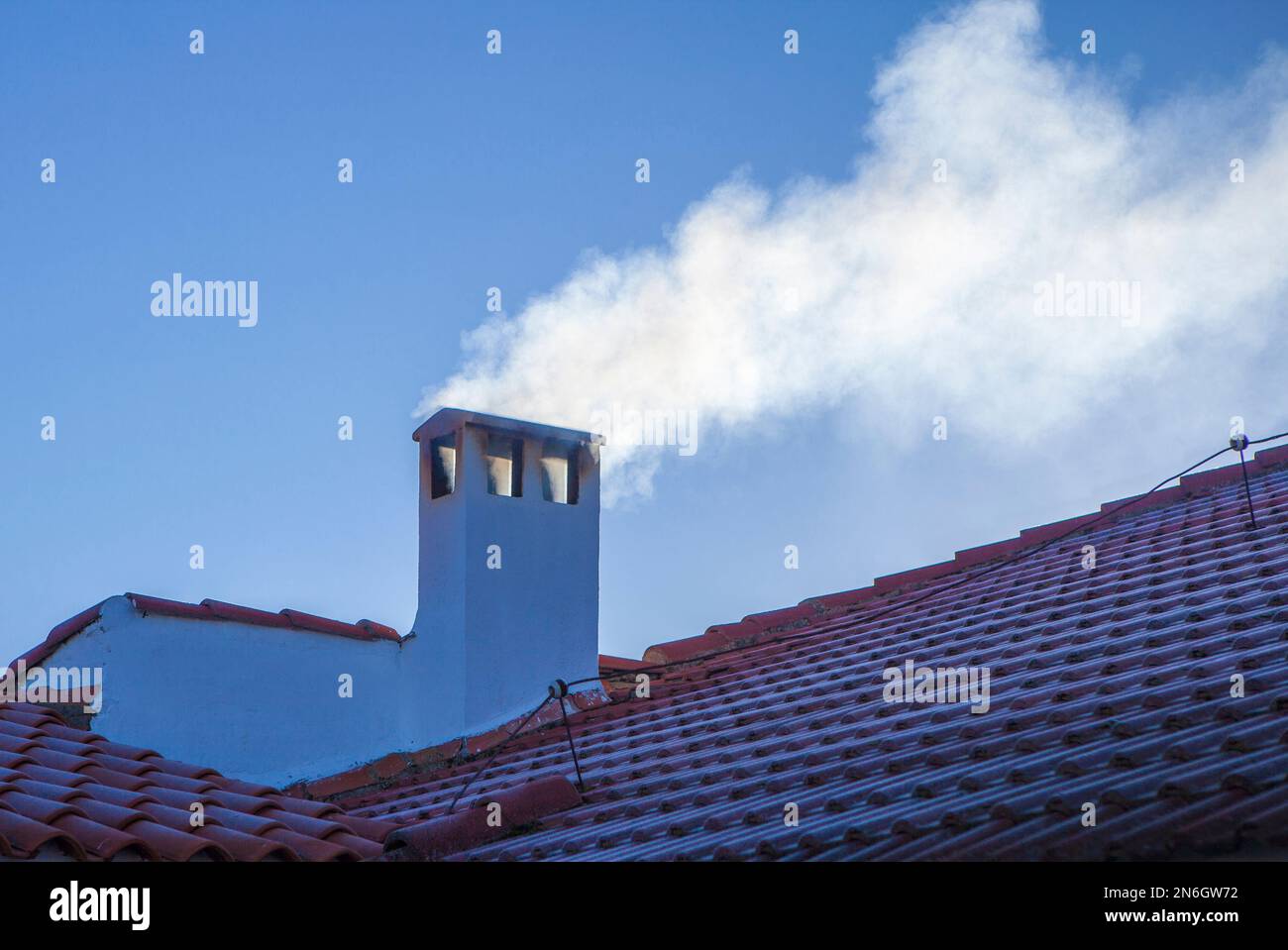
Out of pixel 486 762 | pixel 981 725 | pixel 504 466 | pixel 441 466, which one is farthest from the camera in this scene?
pixel 441 466

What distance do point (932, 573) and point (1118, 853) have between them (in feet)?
23.0

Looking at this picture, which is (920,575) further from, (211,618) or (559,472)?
(211,618)

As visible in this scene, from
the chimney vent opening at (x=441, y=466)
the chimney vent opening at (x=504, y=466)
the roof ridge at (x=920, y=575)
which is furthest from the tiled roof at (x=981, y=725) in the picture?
the chimney vent opening at (x=441, y=466)

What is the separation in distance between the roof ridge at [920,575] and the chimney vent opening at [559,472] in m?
1.30

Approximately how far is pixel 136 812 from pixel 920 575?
20.9ft

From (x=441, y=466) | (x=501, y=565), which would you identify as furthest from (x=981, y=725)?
(x=441, y=466)

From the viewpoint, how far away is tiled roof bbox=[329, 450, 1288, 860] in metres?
3.88

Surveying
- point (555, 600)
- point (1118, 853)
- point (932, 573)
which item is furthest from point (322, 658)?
point (1118, 853)

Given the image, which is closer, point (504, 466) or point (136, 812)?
point (136, 812)

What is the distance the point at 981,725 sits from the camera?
A: 553 centimetres

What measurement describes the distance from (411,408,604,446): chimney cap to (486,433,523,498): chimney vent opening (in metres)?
0.11

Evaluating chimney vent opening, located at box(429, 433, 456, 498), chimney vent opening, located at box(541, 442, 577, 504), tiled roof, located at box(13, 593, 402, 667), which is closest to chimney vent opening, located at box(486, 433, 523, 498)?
chimney vent opening, located at box(541, 442, 577, 504)

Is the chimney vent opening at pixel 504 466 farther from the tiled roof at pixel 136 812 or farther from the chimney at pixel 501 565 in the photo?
the tiled roof at pixel 136 812
